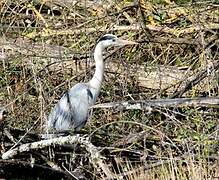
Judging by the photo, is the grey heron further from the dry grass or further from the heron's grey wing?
the dry grass

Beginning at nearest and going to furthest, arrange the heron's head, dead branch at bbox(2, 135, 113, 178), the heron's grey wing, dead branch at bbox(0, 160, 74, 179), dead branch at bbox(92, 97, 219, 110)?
dead branch at bbox(92, 97, 219, 110) < dead branch at bbox(2, 135, 113, 178) < dead branch at bbox(0, 160, 74, 179) < the heron's grey wing < the heron's head

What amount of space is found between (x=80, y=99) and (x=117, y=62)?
62cm

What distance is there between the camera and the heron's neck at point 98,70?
605 centimetres

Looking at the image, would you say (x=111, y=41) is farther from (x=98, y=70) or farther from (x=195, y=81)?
(x=195, y=81)

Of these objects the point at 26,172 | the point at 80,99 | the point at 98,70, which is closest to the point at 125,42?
the point at 98,70

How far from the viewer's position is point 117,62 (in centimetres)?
638

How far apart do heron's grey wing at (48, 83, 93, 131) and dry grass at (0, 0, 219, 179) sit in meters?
0.12

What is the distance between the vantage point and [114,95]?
6160 mm

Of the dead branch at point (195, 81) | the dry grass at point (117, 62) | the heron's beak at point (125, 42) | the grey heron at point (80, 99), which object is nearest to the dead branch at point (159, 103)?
the dry grass at point (117, 62)

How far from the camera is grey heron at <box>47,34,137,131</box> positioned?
5.80m

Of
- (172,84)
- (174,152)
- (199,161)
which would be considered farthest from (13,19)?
(199,161)

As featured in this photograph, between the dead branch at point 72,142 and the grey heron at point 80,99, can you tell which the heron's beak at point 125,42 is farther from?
the dead branch at point 72,142

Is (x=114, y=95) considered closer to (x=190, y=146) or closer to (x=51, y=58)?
(x=51, y=58)

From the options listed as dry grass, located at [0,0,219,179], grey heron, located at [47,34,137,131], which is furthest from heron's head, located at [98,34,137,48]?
dry grass, located at [0,0,219,179]
